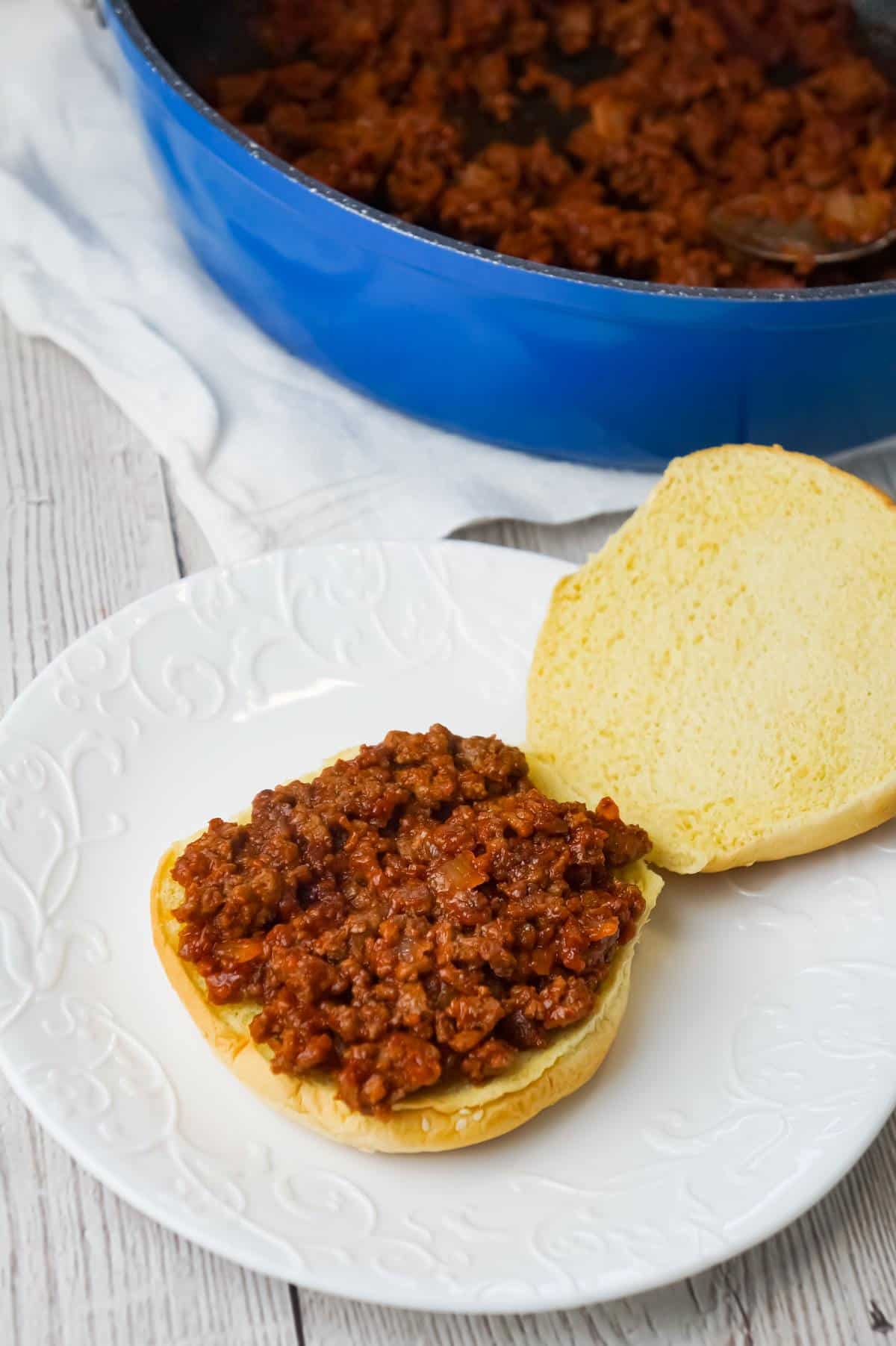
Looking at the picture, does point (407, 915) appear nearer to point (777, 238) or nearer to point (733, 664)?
point (733, 664)

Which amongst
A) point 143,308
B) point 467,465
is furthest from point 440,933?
point 143,308

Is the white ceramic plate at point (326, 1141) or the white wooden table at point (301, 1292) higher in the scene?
the white ceramic plate at point (326, 1141)

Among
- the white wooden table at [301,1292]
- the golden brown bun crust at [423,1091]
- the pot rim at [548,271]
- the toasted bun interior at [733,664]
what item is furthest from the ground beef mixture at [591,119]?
the white wooden table at [301,1292]

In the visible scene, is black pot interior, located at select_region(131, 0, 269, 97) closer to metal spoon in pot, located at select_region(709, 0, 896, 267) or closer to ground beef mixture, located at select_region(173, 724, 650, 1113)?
metal spoon in pot, located at select_region(709, 0, 896, 267)

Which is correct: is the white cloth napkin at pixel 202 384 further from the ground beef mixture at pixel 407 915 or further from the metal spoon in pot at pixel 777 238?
the ground beef mixture at pixel 407 915

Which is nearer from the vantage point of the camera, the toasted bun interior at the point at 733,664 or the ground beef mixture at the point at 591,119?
the toasted bun interior at the point at 733,664

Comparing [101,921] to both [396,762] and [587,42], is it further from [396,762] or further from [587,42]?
[587,42]

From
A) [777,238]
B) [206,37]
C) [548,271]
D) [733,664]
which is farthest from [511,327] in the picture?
[206,37]

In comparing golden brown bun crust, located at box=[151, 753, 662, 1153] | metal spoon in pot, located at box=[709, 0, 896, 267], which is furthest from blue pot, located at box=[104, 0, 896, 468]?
golden brown bun crust, located at box=[151, 753, 662, 1153]
